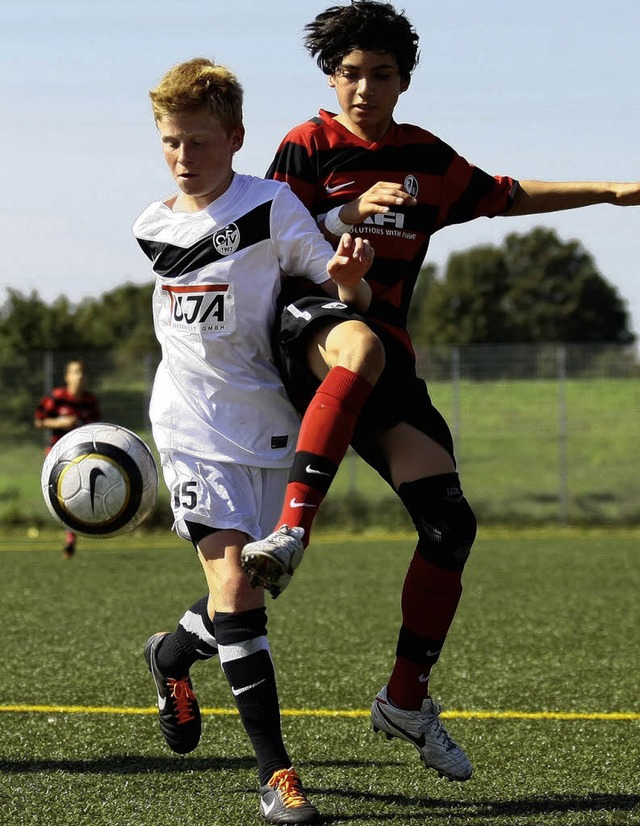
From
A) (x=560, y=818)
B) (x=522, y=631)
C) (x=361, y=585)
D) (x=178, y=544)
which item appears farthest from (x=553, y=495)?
(x=560, y=818)

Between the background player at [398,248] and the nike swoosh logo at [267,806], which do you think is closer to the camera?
the nike swoosh logo at [267,806]

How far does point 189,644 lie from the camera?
419 centimetres

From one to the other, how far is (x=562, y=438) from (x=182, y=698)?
13895 mm

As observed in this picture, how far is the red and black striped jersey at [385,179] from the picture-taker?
3.83m

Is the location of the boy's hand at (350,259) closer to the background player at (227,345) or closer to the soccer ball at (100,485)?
the background player at (227,345)

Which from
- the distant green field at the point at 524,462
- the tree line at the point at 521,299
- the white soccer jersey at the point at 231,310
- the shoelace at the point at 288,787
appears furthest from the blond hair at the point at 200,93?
the tree line at the point at 521,299

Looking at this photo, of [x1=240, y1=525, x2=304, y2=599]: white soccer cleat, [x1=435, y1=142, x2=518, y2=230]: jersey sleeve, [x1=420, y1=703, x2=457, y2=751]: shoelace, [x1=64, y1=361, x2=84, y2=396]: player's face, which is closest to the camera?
[x1=240, y1=525, x2=304, y2=599]: white soccer cleat

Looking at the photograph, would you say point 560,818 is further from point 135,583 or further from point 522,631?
point 135,583

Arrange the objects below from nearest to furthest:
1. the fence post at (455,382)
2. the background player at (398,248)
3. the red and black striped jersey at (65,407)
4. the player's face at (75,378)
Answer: the background player at (398,248) < the player's face at (75,378) < the red and black striped jersey at (65,407) < the fence post at (455,382)

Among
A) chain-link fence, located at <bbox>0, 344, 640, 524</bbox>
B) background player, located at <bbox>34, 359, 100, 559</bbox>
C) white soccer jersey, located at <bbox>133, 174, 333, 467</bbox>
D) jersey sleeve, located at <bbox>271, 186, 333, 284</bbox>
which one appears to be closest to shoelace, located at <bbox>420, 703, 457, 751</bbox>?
white soccer jersey, located at <bbox>133, 174, 333, 467</bbox>

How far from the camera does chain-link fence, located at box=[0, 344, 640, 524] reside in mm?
16359

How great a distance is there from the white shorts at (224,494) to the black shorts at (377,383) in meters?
0.26

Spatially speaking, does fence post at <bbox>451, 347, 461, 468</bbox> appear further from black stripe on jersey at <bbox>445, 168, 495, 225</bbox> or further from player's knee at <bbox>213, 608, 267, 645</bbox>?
player's knee at <bbox>213, 608, 267, 645</bbox>

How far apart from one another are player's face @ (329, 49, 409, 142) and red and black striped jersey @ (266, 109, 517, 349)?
0.16 ft
